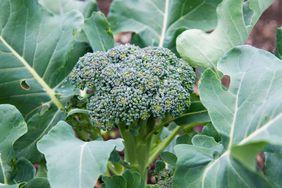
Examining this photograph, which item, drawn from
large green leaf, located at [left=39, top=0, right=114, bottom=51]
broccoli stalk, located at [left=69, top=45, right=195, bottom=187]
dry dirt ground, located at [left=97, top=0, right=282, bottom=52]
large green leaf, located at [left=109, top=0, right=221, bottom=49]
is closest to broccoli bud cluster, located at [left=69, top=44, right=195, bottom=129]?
broccoli stalk, located at [left=69, top=45, right=195, bottom=187]

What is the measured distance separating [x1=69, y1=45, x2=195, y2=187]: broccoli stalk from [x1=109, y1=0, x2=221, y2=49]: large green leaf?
238mm

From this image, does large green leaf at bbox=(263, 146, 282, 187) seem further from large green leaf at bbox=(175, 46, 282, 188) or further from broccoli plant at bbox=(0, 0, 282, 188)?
large green leaf at bbox=(175, 46, 282, 188)

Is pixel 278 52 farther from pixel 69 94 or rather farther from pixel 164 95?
pixel 69 94

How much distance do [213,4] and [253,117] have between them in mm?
581

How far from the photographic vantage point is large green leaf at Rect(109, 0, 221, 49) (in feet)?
4.75

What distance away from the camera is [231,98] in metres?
0.99

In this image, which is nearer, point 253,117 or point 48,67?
point 253,117

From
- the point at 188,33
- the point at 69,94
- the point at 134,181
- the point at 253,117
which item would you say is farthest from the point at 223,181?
the point at 69,94

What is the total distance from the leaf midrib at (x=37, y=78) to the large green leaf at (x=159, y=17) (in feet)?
0.86

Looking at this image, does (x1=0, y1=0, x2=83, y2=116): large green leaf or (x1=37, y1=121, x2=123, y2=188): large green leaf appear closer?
(x1=37, y1=121, x2=123, y2=188): large green leaf

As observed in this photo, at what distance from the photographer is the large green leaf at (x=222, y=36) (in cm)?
118

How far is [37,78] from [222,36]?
44 centimetres

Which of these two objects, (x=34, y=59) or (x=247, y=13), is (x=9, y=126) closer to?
(x=34, y=59)

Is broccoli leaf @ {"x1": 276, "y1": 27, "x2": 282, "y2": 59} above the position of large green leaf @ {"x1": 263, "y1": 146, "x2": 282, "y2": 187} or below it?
above
